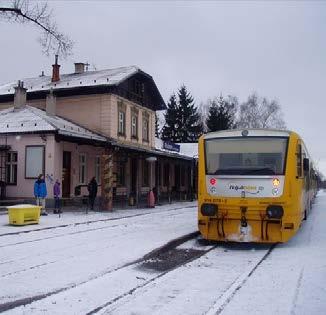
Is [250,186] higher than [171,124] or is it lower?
lower

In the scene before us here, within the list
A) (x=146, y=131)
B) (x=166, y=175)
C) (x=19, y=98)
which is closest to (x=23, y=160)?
(x=19, y=98)

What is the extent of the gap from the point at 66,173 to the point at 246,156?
14.9 m

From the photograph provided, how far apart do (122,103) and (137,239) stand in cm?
1844

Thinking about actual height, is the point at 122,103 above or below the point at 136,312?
above

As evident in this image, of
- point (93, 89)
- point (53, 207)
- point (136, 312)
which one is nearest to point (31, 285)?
point (136, 312)

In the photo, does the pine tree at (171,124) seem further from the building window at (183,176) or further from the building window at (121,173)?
the building window at (121,173)

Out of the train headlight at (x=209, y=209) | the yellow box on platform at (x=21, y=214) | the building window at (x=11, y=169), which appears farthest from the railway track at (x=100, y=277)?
the building window at (x=11, y=169)

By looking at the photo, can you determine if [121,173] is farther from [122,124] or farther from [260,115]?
[260,115]

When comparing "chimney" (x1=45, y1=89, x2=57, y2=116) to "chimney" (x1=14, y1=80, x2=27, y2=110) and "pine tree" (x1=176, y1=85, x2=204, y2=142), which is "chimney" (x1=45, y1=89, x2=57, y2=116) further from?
"pine tree" (x1=176, y1=85, x2=204, y2=142)

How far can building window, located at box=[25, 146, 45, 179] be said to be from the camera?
Answer: 78.1ft

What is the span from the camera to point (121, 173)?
3216cm

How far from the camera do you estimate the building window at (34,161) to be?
23797 millimetres

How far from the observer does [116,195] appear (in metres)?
30.7

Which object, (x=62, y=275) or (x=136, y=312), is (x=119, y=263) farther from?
(x=136, y=312)
